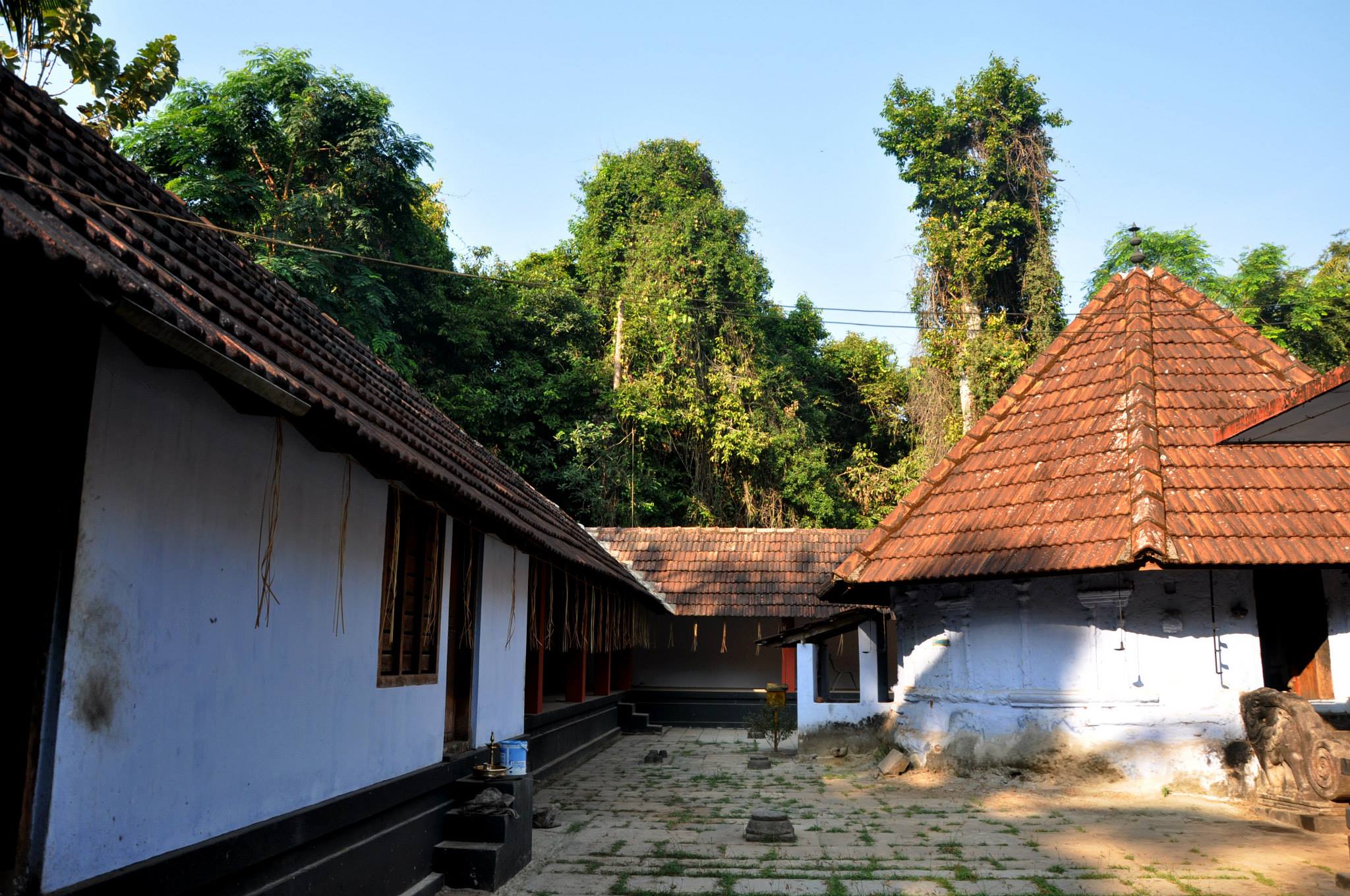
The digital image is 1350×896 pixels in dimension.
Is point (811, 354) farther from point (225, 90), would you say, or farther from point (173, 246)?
point (173, 246)

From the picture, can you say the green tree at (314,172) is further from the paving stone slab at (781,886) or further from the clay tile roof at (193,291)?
the paving stone slab at (781,886)

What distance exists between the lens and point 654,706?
18.7 metres

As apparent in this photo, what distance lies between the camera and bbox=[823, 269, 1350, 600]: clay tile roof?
943 cm

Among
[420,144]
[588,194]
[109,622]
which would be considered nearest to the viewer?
[109,622]

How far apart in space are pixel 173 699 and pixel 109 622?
0.54 metres

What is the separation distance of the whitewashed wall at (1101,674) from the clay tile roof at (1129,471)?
620 mm

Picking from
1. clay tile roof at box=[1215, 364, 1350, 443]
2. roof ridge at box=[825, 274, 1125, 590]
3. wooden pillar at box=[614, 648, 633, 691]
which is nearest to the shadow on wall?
roof ridge at box=[825, 274, 1125, 590]

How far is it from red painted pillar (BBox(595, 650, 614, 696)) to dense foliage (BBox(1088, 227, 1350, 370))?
1496 cm

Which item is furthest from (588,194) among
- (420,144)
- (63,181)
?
(63,181)

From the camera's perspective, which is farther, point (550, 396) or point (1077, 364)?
point (550, 396)

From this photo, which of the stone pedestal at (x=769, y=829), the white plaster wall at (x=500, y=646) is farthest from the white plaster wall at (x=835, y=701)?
the stone pedestal at (x=769, y=829)

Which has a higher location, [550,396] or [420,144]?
[420,144]

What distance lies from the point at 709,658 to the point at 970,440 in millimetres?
9189

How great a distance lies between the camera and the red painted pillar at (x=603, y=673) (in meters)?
16.2
